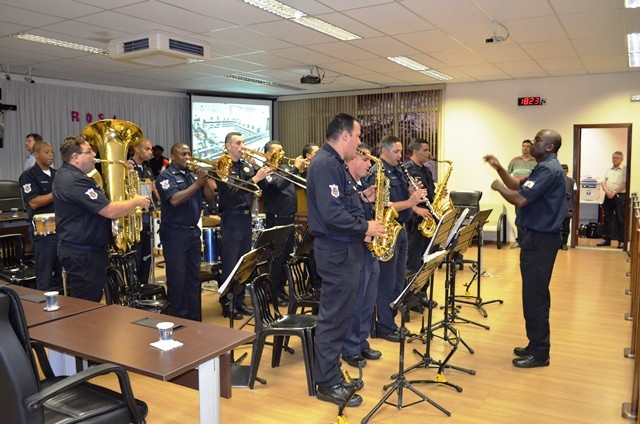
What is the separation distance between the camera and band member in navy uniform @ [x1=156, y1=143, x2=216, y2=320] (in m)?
4.75

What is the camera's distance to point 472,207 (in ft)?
30.8

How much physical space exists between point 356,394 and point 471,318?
2.37 metres

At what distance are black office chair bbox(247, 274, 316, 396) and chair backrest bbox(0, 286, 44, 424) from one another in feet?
5.95

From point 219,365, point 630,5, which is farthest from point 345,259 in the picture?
point 630,5

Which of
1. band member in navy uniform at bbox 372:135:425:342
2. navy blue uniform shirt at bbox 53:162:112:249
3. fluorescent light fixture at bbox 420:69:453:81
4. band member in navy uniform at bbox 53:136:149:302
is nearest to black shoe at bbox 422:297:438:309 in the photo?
band member in navy uniform at bbox 372:135:425:342

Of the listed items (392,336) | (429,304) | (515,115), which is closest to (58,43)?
(392,336)

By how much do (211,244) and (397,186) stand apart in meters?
2.50

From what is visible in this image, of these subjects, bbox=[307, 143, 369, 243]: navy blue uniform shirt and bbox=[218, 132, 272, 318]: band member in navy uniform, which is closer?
bbox=[307, 143, 369, 243]: navy blue uniform shirt

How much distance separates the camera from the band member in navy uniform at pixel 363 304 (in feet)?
13.4

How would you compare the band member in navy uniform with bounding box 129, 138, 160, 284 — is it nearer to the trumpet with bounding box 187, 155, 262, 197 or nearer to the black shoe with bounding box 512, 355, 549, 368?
the trumpet with bounding box 187, 155, 262, 197

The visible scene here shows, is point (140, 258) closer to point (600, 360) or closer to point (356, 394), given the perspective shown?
point (356, 394)

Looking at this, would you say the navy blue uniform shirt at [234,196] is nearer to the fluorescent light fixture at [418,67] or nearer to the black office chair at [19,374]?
the black office chair at [19,374]

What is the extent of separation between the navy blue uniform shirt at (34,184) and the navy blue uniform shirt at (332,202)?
11.6 ft

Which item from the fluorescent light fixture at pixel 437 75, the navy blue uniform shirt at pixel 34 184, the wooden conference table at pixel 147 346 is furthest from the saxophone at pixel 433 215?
the fluorescent light fixture at pixel 437 75
